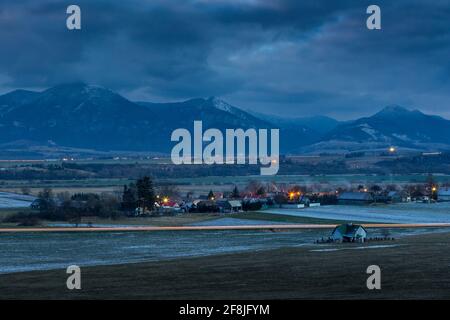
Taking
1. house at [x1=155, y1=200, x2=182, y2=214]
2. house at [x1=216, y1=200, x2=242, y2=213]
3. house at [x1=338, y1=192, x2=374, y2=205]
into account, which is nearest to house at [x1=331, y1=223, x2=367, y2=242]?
house at [x1=216, y1=200, x2=242, y2=213]

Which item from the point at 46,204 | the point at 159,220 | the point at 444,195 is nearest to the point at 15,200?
the point at 46,204

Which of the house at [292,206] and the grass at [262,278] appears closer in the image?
the grass at [262,278]

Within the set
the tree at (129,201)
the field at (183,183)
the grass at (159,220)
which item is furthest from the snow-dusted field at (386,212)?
the field at (183,183)

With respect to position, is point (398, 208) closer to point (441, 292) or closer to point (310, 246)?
point (310, 246)

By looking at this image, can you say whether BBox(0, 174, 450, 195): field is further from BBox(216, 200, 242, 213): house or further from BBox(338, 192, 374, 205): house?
BBox(338, 192, 374, 205): house

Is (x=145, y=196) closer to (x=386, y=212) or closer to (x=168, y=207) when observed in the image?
(x=168, y=207)

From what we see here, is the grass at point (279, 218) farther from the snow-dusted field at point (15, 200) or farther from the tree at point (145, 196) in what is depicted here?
the snow-dusted field at point (15, 200)
